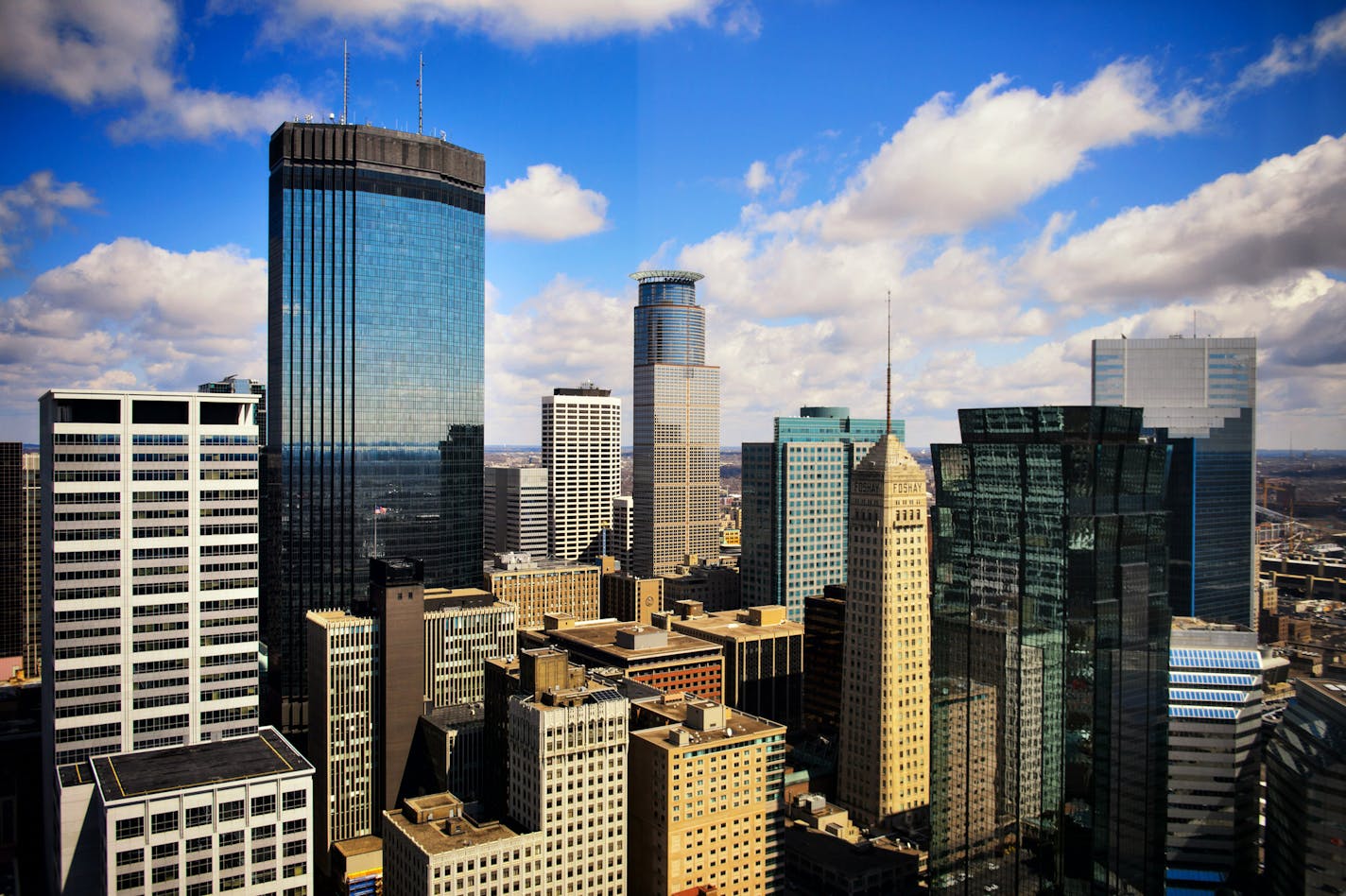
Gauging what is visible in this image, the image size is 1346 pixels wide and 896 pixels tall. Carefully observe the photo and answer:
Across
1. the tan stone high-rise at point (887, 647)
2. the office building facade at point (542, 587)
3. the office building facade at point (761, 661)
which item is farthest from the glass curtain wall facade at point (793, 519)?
the tan stone high-rise at point (887, 647)

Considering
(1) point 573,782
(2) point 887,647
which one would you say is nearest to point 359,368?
(1) point 573,782

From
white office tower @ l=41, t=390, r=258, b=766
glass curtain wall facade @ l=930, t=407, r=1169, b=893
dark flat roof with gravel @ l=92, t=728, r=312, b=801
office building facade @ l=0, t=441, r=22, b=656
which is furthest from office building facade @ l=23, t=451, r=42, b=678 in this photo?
glass curtain wall facade @ l=930, t=407, r=1169, b=893

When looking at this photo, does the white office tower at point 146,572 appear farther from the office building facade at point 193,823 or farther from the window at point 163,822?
the window at point 163,822

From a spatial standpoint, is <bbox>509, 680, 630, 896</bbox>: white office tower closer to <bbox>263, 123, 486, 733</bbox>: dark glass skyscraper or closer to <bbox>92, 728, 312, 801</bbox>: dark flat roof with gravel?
<bbox>92, 728, 312, 801</bbox>: dark flat roof with gravel

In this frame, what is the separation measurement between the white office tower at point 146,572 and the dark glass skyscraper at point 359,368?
24.8 metres

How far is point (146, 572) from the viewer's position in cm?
3550

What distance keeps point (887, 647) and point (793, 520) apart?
2636 centimetres

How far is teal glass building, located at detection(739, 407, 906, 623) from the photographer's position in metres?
74.1

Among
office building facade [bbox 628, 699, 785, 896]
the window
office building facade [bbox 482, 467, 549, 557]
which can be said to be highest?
office building facade [bbox 482, 467, 549, 557]

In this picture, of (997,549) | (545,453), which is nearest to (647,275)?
(545,453)

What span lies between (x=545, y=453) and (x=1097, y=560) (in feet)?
272

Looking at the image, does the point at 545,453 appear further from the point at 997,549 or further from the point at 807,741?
the point at 997,549

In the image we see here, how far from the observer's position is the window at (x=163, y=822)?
2853 centimetres

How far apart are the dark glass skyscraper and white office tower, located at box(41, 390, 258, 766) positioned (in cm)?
2477
